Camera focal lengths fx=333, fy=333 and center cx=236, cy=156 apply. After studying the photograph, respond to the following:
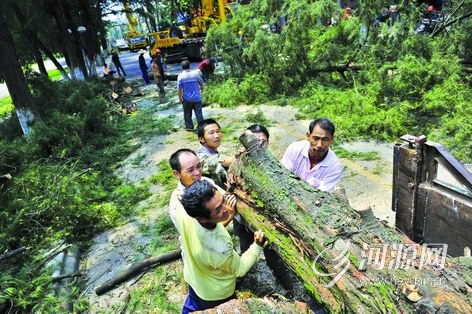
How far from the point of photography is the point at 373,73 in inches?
267

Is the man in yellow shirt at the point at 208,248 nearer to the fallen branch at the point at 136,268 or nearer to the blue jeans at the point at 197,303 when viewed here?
the blue jeans at the point at 197,303

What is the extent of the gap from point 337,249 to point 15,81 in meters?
7.65

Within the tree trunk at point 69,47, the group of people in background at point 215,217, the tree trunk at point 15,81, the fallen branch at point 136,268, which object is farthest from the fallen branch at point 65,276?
the tree trunk at point 69,47

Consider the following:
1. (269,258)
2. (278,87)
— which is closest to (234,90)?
(278,87)

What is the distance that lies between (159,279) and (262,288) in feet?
3.72

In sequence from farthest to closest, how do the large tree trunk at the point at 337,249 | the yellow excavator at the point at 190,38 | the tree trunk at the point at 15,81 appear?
the yellow excavator at the point at 190,38 < the tree trunk at the point at 15,81 < the large tree trunk at the point at 337,249

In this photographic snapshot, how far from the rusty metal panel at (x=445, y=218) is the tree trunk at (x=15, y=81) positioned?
Answer: 731cm

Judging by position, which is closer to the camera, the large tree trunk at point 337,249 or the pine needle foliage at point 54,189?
the large tree trunk at point 337,249

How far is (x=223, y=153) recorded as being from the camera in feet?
19.6

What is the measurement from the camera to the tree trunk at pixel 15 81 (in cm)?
689

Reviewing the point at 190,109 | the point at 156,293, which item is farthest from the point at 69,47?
the point at 156,293

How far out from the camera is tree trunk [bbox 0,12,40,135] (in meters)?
6.89

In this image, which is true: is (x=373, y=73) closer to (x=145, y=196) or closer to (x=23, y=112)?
(x=145, y=196)
